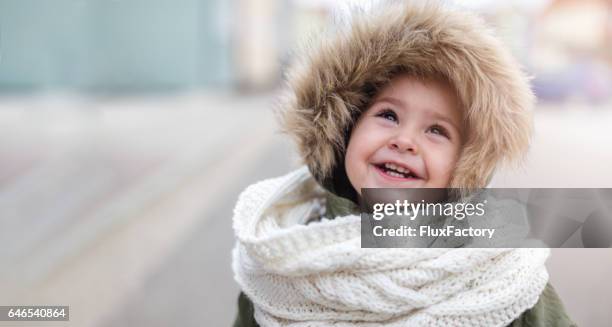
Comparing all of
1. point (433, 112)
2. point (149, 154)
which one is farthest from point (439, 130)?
point (149, 154)

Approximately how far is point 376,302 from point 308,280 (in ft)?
0.35

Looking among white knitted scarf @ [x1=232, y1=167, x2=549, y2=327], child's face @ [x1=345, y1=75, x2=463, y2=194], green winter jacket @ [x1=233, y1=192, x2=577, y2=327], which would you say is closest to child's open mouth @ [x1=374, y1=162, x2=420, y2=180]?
child's face @ [x1=345, y1=75, x2=463, y2=194]

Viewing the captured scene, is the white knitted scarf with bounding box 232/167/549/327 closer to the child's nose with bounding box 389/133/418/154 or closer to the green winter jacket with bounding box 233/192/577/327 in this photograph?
the green winter jacket with bounding box 233/192/577/327

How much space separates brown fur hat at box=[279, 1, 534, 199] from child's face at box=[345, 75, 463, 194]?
0.02 m

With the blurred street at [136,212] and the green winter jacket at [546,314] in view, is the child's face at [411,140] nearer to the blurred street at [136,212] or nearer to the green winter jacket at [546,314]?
the blurred street at [136,212]

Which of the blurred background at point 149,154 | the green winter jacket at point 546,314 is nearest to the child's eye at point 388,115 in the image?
the blurred background at point 149,154

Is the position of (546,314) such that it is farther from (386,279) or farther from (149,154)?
(149,154)

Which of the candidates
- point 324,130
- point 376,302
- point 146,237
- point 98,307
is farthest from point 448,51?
point 146,237

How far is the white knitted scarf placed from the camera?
0.94 meters

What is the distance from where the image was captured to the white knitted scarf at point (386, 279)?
94 cm

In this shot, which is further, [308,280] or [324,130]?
[324,130]

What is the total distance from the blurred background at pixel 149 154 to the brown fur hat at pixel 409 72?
48 millimetres

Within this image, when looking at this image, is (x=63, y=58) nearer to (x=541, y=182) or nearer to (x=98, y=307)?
(x=98, y=307)

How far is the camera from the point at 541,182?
134cm
